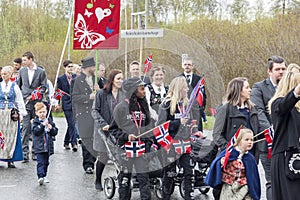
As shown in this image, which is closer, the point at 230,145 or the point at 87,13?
the point at 230,145

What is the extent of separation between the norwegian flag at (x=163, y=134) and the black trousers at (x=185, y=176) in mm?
525

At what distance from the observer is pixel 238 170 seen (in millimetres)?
7496

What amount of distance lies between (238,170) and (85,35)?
470 centimetres

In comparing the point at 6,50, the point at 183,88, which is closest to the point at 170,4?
the point at 6,50

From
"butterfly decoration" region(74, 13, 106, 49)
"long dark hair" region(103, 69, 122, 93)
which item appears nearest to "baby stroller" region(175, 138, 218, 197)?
"long dark hair" region(103, 69, 122, 93)

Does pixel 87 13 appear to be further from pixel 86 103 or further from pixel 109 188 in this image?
pixel 109 188

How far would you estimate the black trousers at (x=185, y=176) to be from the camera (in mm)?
8922

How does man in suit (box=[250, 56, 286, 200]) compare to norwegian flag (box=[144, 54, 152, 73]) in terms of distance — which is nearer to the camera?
man in suit (box=[250, 56, 286, 200])

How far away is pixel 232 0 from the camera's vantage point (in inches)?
1254

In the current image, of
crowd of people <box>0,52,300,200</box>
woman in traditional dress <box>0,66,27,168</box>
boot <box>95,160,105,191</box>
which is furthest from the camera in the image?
woman in traditional dress <box>0,66,27,168</box>

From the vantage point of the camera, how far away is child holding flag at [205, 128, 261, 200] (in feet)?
24.5

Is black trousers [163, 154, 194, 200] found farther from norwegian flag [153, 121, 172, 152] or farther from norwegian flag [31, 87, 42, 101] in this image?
norwegian flag [31, 87, 42, 101]

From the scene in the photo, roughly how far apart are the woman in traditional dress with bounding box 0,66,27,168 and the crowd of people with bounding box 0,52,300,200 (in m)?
0.02

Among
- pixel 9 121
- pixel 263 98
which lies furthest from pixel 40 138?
pixel 263 98
